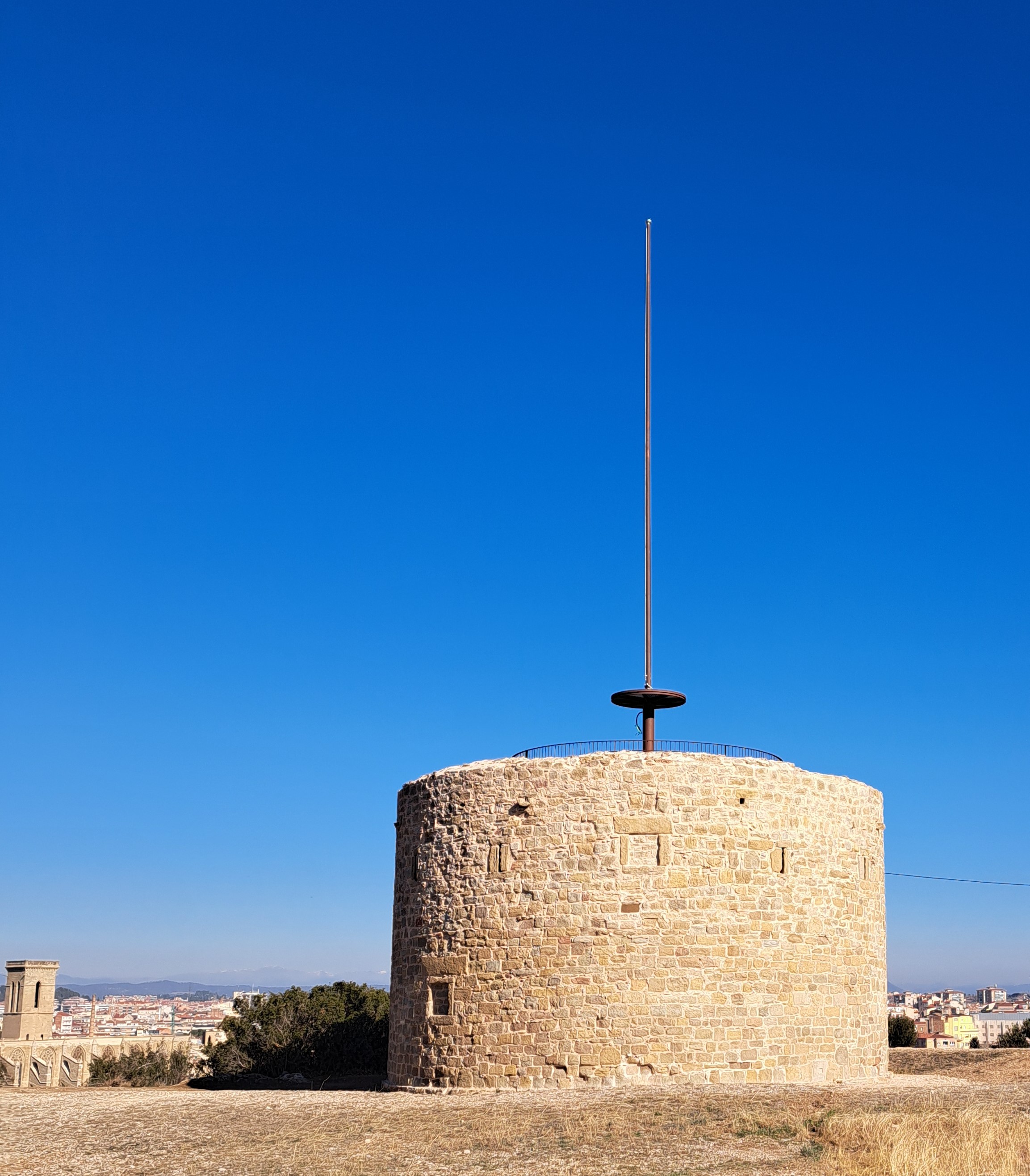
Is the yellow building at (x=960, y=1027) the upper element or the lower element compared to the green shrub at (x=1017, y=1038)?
lower

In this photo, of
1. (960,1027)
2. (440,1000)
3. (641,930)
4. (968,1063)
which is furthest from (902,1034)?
(960,1027)

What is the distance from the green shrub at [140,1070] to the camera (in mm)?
26734

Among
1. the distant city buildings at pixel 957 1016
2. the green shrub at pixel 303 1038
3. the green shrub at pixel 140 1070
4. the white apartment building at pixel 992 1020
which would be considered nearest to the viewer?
the green shrub at pixel 303 1038

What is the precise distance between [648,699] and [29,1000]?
21992 millimetres

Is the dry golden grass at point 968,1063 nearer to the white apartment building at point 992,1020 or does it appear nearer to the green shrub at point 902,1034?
the green shrub at point 902,1034

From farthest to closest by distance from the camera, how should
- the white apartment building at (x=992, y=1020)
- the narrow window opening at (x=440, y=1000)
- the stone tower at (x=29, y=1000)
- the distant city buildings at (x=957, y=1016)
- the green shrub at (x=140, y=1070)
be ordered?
the white apartment building at (x=992, y=1020) < the distant city buildings at (x=957, y=1016) < the stone tower at (x=29, y=1000) < the green shrub at (x=140, y=1070) < the narrow window opening at (x=440, y=1000)

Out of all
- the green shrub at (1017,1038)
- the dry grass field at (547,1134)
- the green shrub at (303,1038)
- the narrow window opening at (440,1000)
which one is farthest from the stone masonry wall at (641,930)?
the green shrub at (1017,1038)

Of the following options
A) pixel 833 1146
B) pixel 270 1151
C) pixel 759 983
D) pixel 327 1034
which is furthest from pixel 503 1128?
pixel 327 1034

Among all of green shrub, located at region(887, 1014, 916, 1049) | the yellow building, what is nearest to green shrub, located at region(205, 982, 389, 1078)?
green shrub, located at region(887, 1014, 916, 1049)

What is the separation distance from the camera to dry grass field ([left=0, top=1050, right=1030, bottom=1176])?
37.7ft

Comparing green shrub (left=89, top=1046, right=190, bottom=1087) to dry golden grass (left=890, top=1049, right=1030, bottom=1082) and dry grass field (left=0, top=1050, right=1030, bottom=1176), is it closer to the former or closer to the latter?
dry grass field (left=0, top=1050, right=1030, bottom=1176)

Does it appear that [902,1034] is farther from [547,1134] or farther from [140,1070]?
[547,1134]

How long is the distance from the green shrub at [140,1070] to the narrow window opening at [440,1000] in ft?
33.1

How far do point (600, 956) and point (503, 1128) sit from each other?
4.03m
